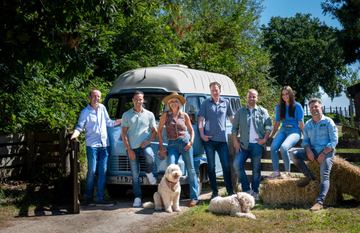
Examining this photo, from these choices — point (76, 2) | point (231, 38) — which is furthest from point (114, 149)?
point (231, 38)

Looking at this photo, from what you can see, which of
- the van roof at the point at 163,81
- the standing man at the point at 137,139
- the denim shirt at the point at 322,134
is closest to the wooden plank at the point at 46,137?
the van roof at the point at 163,81

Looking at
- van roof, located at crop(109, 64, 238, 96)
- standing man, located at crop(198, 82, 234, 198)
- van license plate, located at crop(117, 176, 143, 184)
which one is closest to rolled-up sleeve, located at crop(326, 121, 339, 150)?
standing man, located at crop(198, 82, 234, 198)

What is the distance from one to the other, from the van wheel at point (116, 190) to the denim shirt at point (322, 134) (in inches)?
162

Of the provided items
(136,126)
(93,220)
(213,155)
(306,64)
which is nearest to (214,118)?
(213,155)

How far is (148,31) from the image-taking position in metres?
15.3

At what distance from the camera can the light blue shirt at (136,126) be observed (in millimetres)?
7871

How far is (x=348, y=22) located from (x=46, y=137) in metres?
27.3

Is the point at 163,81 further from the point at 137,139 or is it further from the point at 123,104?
the point at 137,139

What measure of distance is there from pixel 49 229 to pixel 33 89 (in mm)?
5206

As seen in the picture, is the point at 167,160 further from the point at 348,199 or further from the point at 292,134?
the point at 348,199

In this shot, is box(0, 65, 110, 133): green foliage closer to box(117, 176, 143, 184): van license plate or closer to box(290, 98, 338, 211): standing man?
box(117, 176, 143, 184): van license plate

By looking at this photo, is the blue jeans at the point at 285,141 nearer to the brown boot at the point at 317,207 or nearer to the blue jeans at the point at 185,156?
the brown boot at the point at 317,207

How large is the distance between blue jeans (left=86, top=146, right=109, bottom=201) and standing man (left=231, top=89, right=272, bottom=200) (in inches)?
103

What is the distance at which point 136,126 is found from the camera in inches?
311
